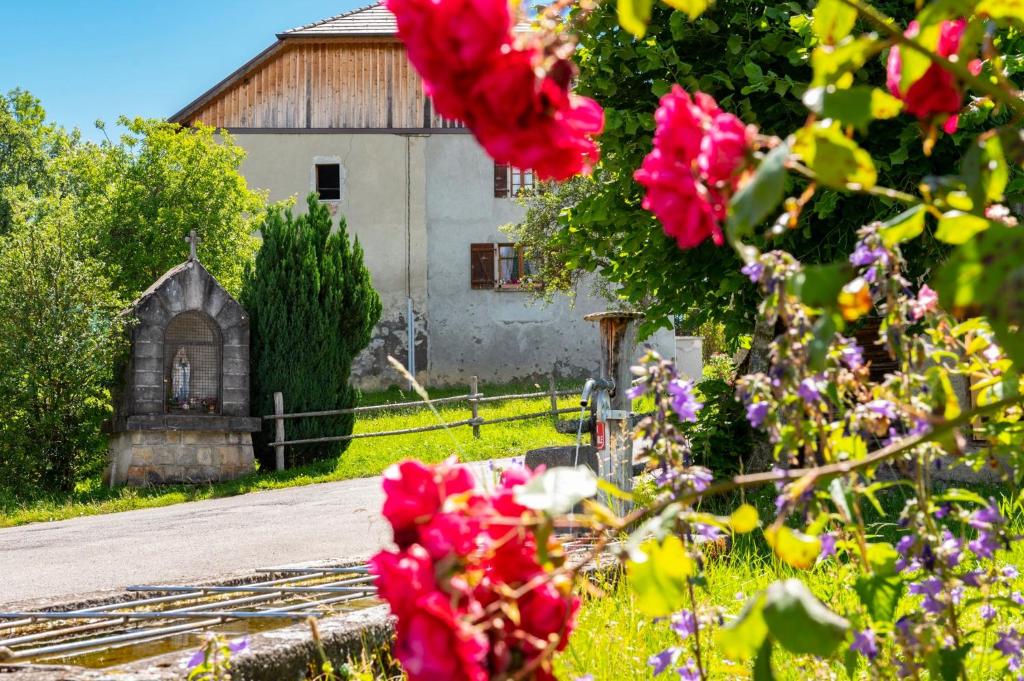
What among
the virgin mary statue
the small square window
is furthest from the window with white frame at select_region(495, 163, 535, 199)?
the virgin mary statue

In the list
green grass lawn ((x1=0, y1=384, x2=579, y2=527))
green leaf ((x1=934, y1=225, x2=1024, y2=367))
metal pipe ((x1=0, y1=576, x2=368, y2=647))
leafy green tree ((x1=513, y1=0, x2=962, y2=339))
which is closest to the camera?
green leaf ((x1=934, y1=225, x2=1024, y2=367))

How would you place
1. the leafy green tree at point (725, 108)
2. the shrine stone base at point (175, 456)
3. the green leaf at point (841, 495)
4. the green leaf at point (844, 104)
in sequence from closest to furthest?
the green leaf at point (844, 104)
the green leaf at point (841, 495)
the leafy green tree at point (725, 108)
the shrine stone base at point (175, 456)

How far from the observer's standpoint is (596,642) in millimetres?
3162

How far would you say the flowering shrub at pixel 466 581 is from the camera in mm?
1058

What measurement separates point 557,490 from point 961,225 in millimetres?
594

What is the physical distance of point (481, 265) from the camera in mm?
24875

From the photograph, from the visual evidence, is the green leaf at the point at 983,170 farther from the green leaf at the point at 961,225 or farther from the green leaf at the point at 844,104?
the green leaf at the point at 844,104

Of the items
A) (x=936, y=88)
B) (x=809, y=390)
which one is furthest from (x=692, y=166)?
(x=809, y=390)

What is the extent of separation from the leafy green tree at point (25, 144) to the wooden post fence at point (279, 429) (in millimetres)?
16724

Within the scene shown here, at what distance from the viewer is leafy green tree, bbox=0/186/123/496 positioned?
13367mm

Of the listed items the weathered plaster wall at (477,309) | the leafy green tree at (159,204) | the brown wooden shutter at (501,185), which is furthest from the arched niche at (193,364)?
the brown wooden shutter at (501,185)

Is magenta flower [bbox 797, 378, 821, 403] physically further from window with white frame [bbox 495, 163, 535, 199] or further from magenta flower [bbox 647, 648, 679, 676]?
window with white frame [bbox 495, 163, 535, 199]

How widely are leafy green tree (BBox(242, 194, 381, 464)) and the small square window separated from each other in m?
8.51

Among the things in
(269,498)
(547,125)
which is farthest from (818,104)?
(269,498)
